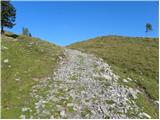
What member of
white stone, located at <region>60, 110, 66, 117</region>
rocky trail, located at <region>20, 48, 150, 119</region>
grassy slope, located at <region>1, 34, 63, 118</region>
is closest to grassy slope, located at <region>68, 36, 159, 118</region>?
rocky trail, located at <region>20, 48, 150, 119</region>

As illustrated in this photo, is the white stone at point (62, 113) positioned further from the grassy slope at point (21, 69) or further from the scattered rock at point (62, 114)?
the grassy slope at point (21, 69)

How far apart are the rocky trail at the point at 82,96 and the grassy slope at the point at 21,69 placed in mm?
1000

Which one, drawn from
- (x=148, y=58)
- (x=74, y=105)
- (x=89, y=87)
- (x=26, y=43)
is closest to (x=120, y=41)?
(x=148, y=58)

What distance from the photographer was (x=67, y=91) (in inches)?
1315

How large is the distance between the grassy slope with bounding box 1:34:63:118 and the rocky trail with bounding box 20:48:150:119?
3.28 feet

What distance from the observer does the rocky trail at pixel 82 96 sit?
2897 centimetres

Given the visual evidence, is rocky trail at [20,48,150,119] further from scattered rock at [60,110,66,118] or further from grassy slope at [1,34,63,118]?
grassy slope at [1,34,63,118]

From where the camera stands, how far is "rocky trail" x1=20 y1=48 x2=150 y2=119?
29.0m

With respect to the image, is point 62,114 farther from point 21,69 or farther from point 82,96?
point 21,69

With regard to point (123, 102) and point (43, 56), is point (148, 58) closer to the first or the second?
point (43, 56)

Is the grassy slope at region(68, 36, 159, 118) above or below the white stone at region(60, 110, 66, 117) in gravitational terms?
above

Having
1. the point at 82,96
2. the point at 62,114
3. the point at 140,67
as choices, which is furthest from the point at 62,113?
the point at 140,67

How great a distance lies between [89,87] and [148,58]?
91.0 feet

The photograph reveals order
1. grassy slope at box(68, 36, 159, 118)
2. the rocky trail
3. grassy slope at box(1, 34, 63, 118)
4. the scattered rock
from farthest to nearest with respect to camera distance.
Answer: grassy slope at box(68, 36, 159, 118)
grassy slope at box(1, 34, 63, 118)
the rocky trail
the scattered rock
